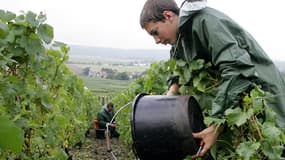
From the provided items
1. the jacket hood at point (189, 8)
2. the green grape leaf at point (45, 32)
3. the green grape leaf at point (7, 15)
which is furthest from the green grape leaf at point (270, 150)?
the green grape leaf at point (7, 15)

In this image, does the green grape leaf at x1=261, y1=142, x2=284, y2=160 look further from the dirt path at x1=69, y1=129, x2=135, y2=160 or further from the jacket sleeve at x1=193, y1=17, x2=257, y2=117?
the dirt path at x1=69, y1=129, x2=135, y2=160

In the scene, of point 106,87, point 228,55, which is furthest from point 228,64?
point 106,87

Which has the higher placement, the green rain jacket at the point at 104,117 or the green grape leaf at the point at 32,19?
the green grape leaf at the point at 32,19

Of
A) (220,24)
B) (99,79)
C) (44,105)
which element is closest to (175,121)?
(220,24)

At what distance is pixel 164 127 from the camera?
2.25m

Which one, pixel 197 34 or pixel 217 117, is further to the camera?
pixel 197 34

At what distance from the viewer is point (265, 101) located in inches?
86.3

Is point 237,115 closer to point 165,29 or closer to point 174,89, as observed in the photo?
point 165,29

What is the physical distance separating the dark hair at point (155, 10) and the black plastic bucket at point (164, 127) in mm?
445

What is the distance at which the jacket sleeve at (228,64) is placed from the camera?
6.85 feet

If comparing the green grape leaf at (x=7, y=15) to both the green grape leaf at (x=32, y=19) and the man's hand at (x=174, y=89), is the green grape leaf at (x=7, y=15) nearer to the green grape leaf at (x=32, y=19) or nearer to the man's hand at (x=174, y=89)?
the green grape leaf at (x=32, y=19)

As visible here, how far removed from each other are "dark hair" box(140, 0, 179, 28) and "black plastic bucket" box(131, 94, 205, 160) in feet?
1.46

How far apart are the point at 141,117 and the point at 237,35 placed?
648 millimetres

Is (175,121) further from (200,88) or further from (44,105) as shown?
(44,105)
